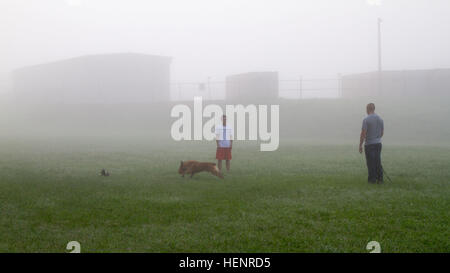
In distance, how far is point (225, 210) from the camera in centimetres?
895

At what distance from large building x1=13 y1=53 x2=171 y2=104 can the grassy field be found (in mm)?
39168

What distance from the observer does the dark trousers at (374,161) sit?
11.8 m

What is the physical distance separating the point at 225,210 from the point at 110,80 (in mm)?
48973

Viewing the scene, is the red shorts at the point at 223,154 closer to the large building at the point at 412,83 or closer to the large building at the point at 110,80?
the large building at the point at 412,83

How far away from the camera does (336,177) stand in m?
13.6

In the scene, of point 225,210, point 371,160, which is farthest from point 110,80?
point 225,210

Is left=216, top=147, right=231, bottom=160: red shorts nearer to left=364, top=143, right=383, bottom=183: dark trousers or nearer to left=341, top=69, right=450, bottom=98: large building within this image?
left=364, top=143, right=383, bottom=183: dark trousers

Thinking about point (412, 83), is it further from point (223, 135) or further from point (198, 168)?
point (198, 168)

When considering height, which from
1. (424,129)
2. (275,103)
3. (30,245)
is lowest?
(30,245)

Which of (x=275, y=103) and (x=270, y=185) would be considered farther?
(x=275, y=103)
